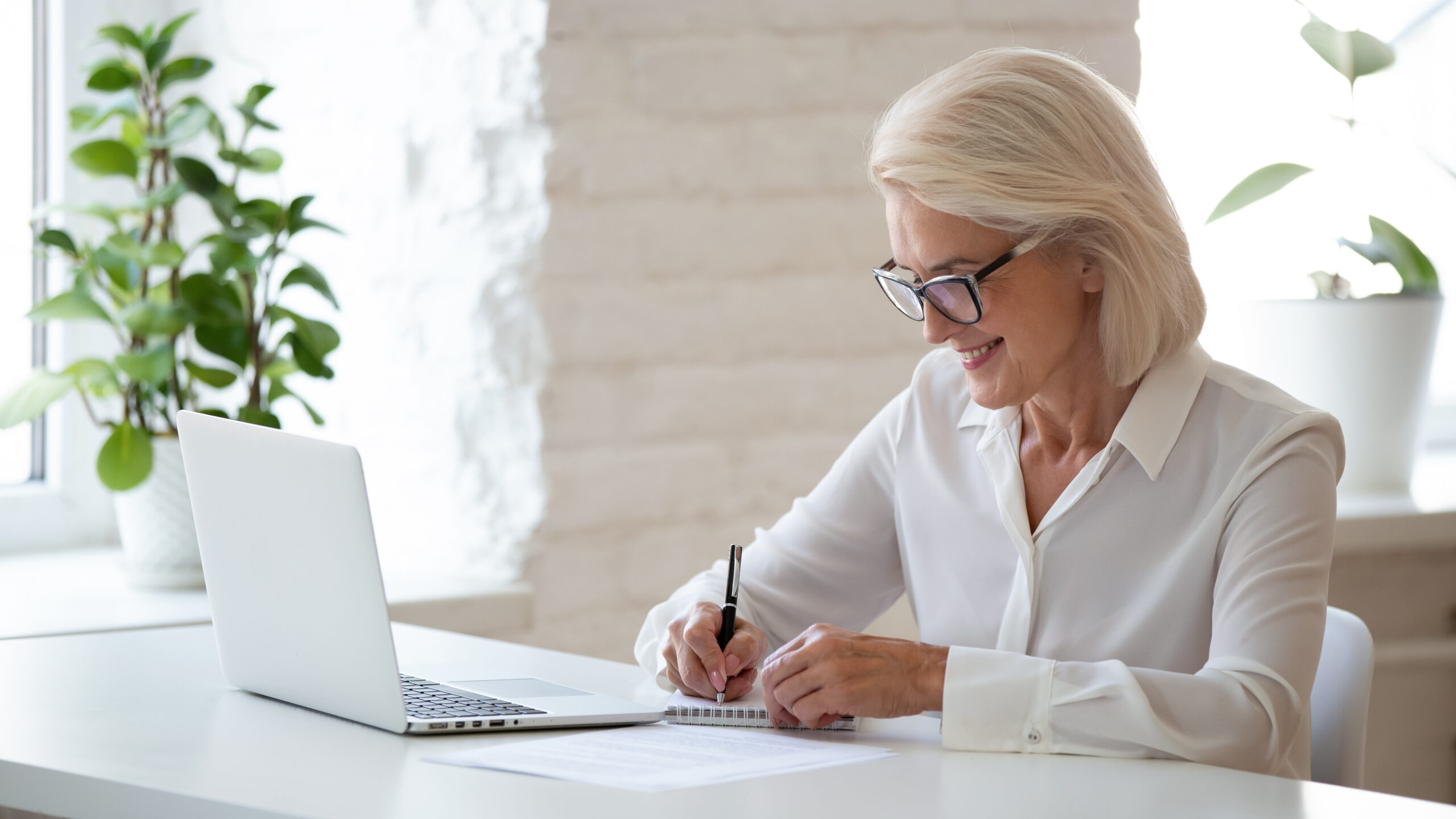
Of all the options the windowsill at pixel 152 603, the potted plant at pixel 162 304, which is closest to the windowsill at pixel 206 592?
the windowsill at pixel 152 603

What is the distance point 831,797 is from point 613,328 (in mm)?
1135

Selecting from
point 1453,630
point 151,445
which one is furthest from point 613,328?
point 1453,630

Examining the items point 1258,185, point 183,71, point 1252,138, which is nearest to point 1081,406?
point 1258,185

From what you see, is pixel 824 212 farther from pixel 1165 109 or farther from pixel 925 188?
pixel 1165 109

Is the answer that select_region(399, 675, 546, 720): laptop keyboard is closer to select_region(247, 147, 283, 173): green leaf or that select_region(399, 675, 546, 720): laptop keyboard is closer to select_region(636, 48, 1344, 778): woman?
select_region(636, 48, 1344, 778): woman

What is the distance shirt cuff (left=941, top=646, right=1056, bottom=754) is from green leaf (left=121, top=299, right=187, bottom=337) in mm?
1218

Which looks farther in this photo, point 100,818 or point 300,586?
point 300,586

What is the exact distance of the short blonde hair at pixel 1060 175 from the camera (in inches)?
58.5

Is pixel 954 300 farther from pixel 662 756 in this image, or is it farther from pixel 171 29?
pixel 171 29

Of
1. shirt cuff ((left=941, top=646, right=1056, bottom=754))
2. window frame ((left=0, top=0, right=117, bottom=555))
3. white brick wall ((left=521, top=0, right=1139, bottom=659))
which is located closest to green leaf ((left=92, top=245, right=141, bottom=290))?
window frame ((left=0, top=0, right=117, bottom=555))

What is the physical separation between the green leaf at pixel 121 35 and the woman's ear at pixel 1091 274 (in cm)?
130

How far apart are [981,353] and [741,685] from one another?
44cm

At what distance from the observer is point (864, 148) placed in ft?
6.66

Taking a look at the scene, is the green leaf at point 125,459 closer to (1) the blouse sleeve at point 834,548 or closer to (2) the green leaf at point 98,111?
(2) the green leaf at point 98,111
